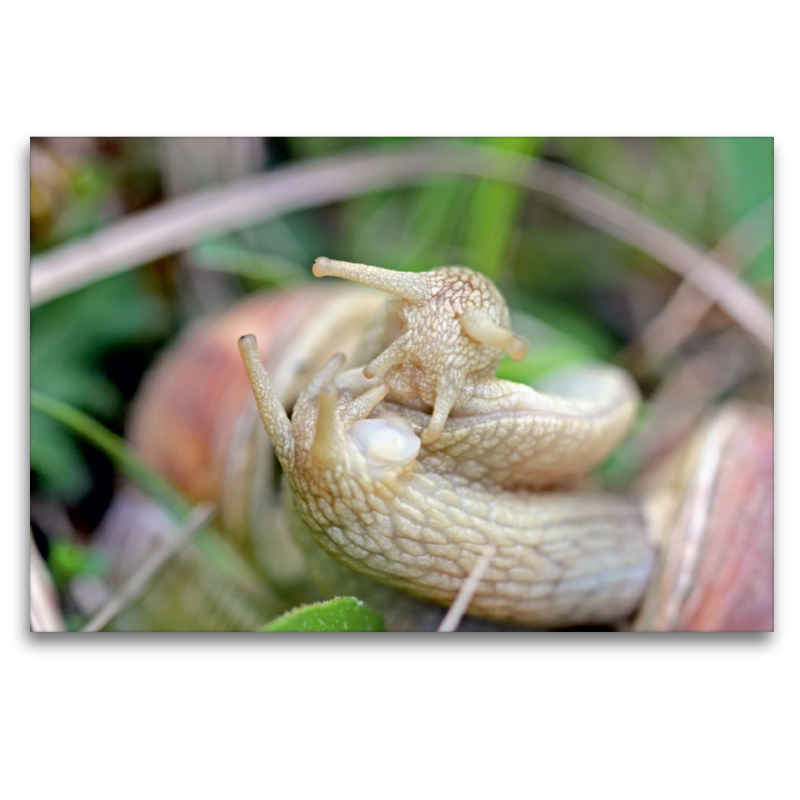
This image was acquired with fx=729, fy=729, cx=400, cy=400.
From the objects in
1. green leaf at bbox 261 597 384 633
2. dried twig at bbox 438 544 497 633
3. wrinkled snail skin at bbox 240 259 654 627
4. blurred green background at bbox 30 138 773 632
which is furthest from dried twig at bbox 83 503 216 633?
dried twig at bbox 438 544 497 633

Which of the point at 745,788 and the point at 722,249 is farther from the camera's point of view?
the point at 722,249

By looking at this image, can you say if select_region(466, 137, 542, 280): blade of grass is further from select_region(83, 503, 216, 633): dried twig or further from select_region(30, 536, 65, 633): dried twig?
select_region(30, 536, 65, 633): dried twig

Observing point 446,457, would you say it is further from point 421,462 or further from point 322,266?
point 322,266

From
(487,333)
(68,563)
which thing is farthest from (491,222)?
(68,563)
